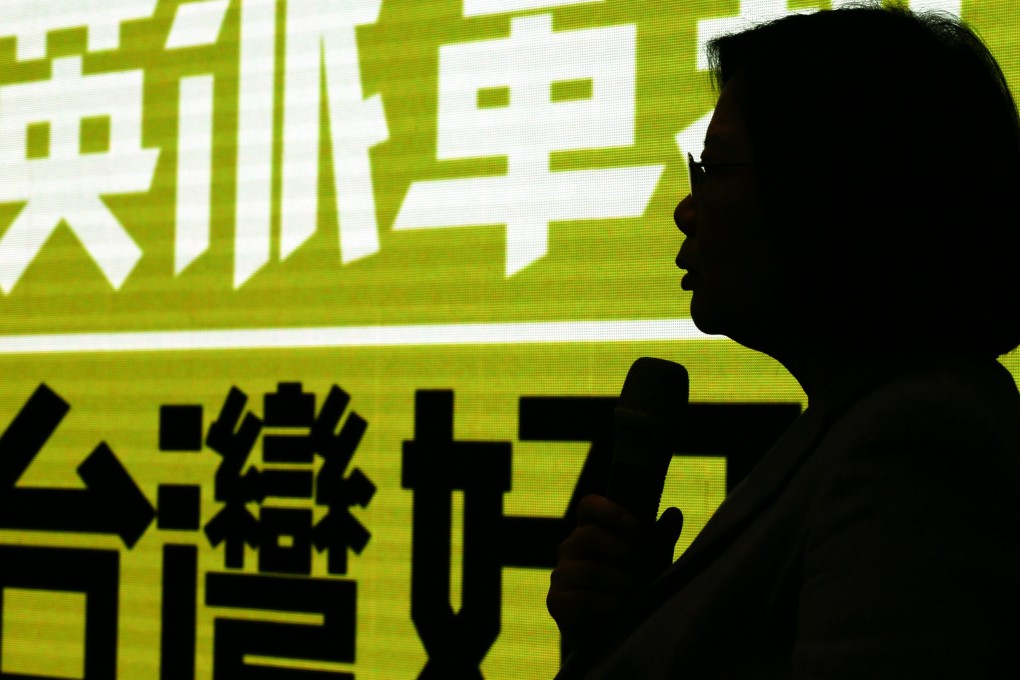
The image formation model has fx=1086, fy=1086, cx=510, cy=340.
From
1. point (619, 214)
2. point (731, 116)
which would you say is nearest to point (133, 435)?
point (619, 214)

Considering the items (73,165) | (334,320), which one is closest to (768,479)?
(334,320)

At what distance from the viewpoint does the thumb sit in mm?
730

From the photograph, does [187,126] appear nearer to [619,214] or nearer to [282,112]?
[282,112]

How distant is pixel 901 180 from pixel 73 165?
196 cm

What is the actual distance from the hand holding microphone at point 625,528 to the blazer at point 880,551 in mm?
87

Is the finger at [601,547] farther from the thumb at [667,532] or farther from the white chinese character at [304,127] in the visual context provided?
the white chinese character at [304,127]

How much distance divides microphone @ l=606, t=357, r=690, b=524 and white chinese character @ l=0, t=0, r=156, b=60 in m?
1.73

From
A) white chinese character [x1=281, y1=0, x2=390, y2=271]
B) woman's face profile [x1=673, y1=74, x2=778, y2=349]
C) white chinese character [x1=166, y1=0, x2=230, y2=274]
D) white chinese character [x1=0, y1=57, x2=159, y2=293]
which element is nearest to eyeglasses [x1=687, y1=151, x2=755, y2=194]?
woman's face profile [x1=673, y1=74, x2=778, y2=349]

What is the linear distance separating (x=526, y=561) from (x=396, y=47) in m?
0.93

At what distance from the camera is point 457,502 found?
1848mm

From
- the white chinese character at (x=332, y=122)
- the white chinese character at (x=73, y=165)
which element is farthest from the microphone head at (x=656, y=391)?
the white chinese character at (x=73, y=165)

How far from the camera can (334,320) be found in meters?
1.95

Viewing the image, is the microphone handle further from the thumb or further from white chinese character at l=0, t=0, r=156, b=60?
white chinese character at l=0, t=0, r=156, b=60

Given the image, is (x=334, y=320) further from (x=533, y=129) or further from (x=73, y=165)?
(x=73, y=165)
